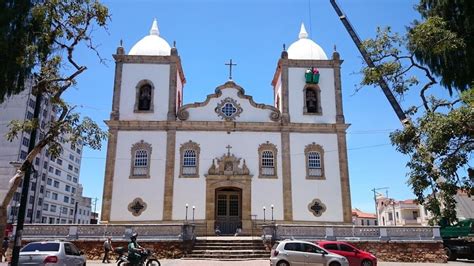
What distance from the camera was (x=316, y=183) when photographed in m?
25.5

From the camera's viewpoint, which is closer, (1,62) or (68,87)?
(68,87)

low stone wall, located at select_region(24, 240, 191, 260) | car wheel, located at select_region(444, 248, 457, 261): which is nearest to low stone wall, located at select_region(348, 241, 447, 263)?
car wheel, located at select_region(444, 248, 457, 261)

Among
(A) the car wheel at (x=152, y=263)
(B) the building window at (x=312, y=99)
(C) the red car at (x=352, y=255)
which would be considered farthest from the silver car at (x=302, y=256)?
(B) the building window at (x=312, y=99)

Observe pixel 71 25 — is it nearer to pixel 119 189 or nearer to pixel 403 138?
pixel 403 138

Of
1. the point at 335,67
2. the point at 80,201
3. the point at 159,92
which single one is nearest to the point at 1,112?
the point at 80,201

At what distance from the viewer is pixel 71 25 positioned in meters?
11.4

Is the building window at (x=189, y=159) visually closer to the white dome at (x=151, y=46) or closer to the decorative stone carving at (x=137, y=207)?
the decorative stone carving at (x=137, y=207)

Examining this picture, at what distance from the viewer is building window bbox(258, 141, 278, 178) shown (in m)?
25.6

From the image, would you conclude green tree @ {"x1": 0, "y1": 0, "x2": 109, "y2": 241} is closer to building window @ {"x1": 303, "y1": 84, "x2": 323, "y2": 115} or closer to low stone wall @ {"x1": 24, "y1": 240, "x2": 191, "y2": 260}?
low stone wall @ {"x1": 24, "y1": 240, "x2": 191, "y2": 260}

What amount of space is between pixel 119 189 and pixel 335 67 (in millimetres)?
15741

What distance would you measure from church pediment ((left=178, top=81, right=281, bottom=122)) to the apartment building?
25.8 m

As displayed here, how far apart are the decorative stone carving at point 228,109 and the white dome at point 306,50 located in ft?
17.3

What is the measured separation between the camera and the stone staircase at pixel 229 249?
18781mm

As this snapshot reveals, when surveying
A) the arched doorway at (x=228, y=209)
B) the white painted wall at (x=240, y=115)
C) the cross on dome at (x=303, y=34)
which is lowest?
the arched doorway at (x=228, y=209)
